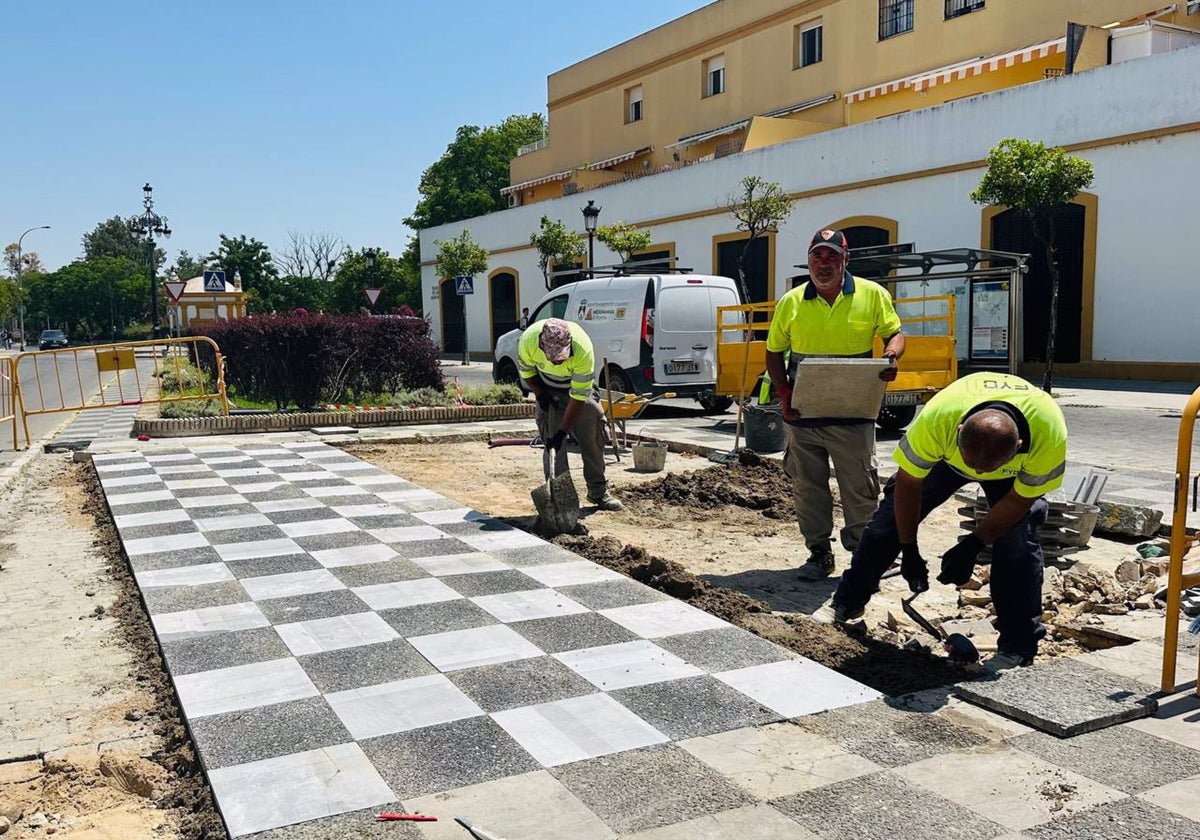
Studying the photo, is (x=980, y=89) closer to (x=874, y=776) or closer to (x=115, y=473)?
(x=115, y=473)

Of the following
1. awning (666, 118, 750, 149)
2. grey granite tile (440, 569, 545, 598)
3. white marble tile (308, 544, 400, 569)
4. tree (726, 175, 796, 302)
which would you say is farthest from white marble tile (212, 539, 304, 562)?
awning (666, 118, 750, 149)

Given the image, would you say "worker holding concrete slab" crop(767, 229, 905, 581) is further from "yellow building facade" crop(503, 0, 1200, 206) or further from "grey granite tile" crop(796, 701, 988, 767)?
"yellow building facade" crop(503, 0, 1200, 206)

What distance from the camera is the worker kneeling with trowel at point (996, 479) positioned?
3.59m

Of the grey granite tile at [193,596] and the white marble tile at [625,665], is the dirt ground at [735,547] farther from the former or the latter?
the grey granite tile at [193,596]

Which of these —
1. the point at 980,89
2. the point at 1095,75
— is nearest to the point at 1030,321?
the point at 1095,75

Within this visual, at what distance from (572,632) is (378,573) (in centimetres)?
148

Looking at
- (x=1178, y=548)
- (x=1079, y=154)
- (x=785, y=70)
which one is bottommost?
(x=1178, y=548)

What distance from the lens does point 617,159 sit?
128 feet

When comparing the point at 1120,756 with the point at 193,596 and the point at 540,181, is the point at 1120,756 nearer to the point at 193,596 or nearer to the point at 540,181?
the point at 193,596

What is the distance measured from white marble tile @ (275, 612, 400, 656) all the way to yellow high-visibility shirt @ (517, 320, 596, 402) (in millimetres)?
2719

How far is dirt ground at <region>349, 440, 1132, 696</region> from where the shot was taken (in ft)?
13.5

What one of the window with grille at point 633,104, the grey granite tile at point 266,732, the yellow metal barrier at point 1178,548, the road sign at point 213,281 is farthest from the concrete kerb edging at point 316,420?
the window with grille at point 633,104

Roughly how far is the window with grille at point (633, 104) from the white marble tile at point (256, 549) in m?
34.5

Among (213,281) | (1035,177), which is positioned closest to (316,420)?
(1035,177)
